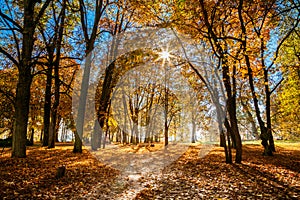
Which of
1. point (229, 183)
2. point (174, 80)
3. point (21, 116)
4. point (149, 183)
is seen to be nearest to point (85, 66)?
point (21, 116)

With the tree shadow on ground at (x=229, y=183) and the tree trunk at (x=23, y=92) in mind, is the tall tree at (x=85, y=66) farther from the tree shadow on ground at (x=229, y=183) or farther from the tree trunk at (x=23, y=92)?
the tree shadow on ground at (x=229, y=183)

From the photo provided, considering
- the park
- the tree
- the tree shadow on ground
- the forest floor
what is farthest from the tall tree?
the tree shadow on ground

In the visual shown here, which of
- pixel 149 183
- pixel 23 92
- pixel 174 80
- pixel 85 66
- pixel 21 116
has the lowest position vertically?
pixel 149 183

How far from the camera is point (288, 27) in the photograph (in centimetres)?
1557

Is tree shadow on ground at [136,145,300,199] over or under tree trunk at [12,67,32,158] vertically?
under

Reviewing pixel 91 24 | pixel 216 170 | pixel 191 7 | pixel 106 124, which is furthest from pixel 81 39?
pixel 216 170

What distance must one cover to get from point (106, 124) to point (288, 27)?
16065 millimetres

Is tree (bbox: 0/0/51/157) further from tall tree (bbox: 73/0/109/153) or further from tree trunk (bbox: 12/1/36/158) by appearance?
tall tree (bbox: 73/0/109/153)

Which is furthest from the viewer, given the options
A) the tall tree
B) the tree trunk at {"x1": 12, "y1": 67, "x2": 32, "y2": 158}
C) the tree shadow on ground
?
the tall tree

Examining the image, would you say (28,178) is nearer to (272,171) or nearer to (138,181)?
(138,181)

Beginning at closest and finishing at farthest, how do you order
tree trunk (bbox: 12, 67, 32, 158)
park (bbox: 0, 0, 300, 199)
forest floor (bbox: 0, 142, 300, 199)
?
forest floor (bbox: 0, 142, 300, 199) → park (bbox: 0, 0, 300, 199) → tree trunk (bbox: 12, 67, 32, 158)

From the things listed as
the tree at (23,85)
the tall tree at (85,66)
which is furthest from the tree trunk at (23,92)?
the tall tree at (85,66)

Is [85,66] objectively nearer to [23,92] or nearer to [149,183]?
[23,92]

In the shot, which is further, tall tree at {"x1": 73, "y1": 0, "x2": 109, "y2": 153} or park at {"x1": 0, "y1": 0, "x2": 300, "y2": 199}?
tall tree at {"x1": 73, "y1": 0, "x2": 109, "y2": 153}
